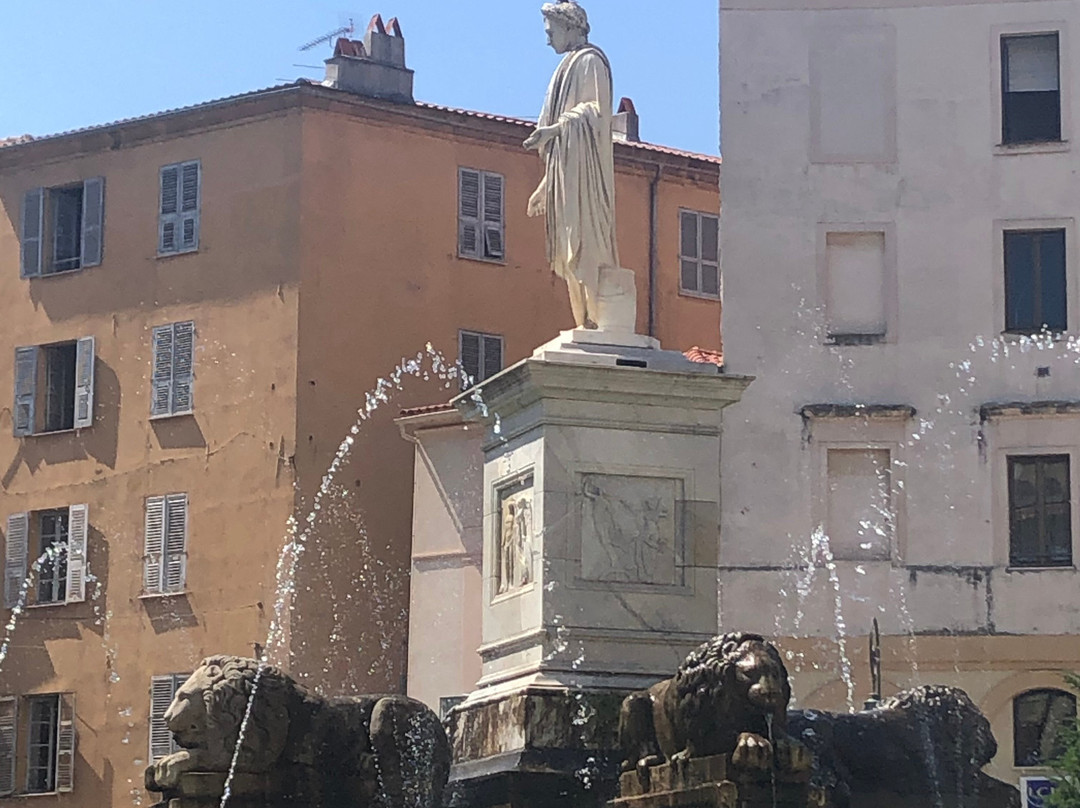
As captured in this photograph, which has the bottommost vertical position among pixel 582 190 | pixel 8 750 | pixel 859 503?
pixel 8 750

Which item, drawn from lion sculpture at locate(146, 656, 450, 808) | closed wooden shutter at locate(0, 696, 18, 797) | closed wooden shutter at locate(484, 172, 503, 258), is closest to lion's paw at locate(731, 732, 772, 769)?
lion sculpture at locate(146, 656, 450, 808)

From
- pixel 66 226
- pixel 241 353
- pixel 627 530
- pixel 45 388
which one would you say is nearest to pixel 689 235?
pixel 241 353

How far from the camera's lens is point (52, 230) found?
44781 mm

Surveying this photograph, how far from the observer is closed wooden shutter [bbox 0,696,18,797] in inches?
1679

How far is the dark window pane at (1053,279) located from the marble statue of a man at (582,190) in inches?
738

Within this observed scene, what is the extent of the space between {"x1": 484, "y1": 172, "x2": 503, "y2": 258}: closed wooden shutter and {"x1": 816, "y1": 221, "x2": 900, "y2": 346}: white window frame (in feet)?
23.7

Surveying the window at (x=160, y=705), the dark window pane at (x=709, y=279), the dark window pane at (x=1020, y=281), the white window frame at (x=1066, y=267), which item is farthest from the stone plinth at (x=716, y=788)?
the dark window pane at (x=709, y=279)

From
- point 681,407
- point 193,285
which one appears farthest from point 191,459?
point 681,407

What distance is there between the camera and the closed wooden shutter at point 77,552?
42812 mm

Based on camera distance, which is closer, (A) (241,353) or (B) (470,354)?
(A) (241,353)

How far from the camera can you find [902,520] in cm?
3591

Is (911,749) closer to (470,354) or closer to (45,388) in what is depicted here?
(470,354)

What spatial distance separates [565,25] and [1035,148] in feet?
62.7

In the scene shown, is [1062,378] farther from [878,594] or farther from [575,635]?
[575,635]
